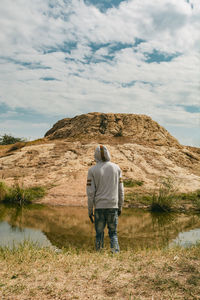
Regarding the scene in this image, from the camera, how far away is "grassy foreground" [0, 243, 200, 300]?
323cm

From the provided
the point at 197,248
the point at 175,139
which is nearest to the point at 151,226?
the point at 197,248

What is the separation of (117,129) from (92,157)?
4.67 m

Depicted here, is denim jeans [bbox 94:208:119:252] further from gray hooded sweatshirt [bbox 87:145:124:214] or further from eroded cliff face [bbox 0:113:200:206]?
eroded cliff face [bbox 0:113:200:206]

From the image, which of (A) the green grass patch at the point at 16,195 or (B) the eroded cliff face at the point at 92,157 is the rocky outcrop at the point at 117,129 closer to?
(B) the eroded cliff face at the point at 92,157

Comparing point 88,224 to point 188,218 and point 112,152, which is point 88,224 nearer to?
point 188,218

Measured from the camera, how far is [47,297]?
3.13 metres

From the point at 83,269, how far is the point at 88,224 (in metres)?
3.98

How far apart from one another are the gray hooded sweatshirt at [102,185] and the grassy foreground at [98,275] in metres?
0.82

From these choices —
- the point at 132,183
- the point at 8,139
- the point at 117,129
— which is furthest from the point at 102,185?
the point at 8,139

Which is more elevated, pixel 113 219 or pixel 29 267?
pixel 113 219

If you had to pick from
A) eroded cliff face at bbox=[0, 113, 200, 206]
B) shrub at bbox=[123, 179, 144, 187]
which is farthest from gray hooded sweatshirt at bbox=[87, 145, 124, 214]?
shrub at bbox=[123, 179, 144, 187]

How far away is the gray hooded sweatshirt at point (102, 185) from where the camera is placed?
4.98m

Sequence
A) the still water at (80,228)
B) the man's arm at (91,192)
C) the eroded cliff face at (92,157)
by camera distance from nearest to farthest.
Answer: the man's arm at (91,192) < the still water at (80,228) < the eroded cliff face at (92,157)

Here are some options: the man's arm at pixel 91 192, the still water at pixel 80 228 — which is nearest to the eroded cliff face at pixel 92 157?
the still water at pixel 80 228
